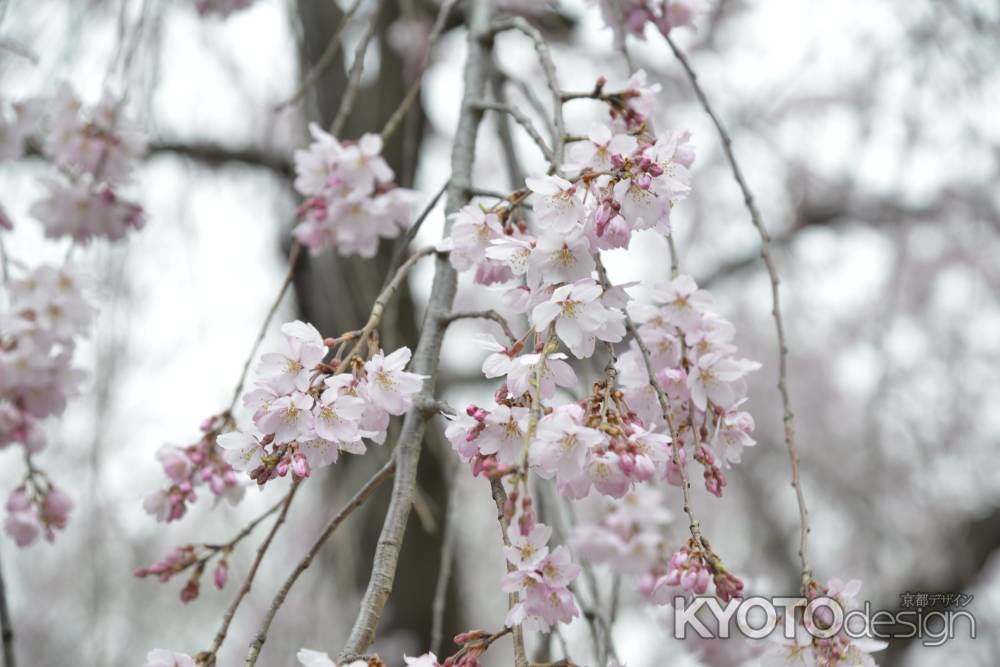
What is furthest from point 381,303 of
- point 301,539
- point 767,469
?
point 767,469

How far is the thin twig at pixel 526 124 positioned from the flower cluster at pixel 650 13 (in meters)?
0.27

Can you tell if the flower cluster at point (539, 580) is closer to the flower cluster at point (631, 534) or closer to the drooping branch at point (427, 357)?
the drooping branch at point (427, 357)

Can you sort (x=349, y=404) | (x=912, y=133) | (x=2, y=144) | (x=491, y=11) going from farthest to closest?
(x=912, y=133) → (x=2, y=144) → (x=491, y=11) → (x=349, y=404)

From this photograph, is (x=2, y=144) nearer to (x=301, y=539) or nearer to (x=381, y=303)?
(x=381, y=303)

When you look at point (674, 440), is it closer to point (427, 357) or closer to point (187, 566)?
point (427, 357)

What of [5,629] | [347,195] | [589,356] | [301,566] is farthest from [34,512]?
[589,356]

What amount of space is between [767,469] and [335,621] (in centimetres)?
365

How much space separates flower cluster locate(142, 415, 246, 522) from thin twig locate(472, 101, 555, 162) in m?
0.55

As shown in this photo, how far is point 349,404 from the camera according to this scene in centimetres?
85

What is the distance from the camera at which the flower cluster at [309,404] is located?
0.84 meters

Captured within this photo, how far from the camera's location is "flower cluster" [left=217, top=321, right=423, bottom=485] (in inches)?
33.1

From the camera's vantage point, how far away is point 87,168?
176cm

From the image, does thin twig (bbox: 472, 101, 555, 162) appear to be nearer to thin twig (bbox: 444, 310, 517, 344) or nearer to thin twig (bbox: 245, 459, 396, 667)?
thin twig (bbox: 444, 310, 517, 344)

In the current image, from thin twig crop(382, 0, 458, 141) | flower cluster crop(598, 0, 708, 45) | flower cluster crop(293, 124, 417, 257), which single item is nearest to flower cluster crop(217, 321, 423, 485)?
thin twig crop(382, 0, 458, 141)
